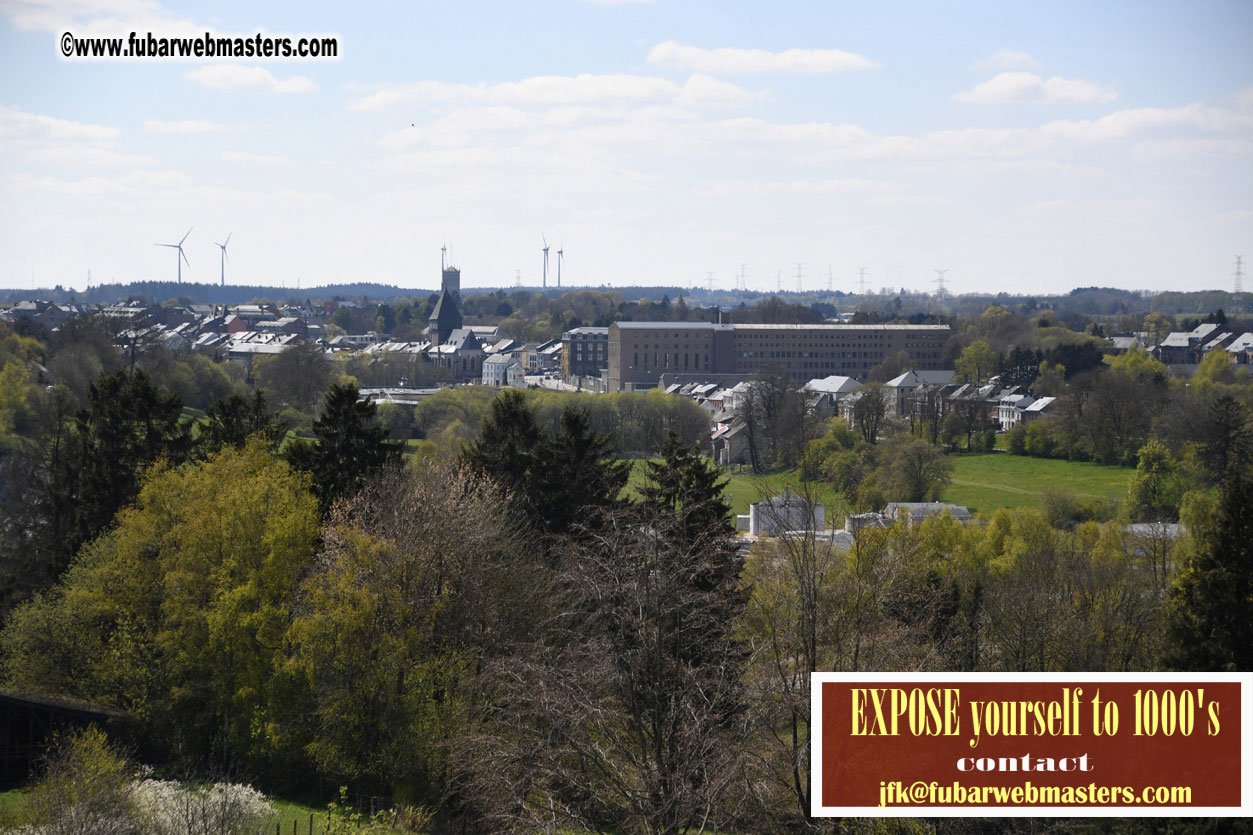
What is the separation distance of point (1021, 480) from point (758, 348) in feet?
240

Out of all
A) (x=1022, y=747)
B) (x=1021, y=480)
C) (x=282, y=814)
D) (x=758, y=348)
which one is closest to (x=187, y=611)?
(x=282, y=814)

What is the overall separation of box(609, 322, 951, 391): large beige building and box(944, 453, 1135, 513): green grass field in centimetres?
6302

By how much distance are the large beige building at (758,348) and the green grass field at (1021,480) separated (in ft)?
207

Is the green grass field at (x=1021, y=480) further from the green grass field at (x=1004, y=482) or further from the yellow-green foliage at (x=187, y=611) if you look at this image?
the yellow-green foliage at (x=187, y=611)

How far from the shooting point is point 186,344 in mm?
99938

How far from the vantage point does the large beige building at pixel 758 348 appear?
128 meters

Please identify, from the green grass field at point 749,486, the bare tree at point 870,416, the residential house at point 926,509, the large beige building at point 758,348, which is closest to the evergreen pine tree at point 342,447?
the residential house at point 926,509

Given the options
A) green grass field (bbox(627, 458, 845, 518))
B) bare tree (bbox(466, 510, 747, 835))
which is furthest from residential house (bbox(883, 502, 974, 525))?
bare tree (bbox(466, 510, 747, 835))

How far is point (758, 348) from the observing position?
13275 cm

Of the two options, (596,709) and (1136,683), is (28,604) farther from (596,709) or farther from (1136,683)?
(1136,683)

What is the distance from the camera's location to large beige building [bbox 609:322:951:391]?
12825 cm

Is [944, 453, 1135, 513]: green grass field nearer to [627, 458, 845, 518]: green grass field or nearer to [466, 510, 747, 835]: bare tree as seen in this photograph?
[627, 458, 845, 518]: green grass field

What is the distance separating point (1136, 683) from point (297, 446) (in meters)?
18.7

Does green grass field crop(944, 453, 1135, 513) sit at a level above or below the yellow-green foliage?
below
